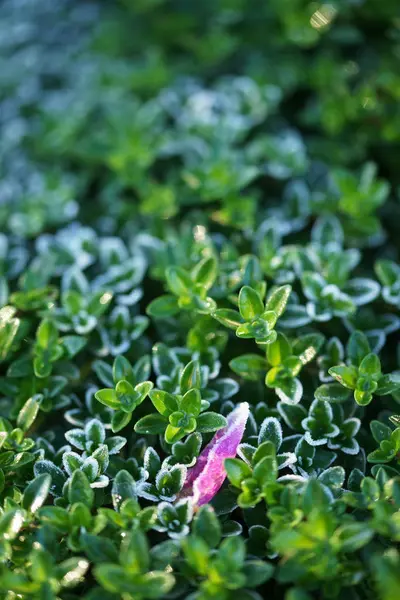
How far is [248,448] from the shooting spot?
44.6 inches

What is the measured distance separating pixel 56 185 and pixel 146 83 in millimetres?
472

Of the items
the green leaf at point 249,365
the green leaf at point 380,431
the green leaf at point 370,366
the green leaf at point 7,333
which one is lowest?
the green leaf at point 380,431

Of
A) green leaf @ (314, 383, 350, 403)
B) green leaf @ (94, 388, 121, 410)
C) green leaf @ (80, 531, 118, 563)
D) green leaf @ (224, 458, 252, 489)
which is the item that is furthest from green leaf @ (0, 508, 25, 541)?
green leaf @ (314, 383, 350, 403)

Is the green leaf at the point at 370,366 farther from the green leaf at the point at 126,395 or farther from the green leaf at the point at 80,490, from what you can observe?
the green leaf at the point at 80,490

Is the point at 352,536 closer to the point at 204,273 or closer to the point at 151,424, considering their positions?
the point at 151,424

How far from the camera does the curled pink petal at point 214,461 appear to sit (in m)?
1.12

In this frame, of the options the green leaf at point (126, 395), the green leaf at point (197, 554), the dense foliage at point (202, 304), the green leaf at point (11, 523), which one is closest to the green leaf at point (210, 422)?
the dense foliage at point (202, 304)

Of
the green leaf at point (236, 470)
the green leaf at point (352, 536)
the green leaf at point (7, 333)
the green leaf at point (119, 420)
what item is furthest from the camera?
the green leaf at point (7, 333)

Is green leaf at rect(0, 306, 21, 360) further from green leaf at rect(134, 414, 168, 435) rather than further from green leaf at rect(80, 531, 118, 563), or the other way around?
green leaf at rect(80, 531, 118, 563)

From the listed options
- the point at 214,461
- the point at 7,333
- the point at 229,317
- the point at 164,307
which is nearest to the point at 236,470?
the point at 214,461

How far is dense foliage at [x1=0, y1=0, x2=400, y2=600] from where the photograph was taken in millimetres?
1031

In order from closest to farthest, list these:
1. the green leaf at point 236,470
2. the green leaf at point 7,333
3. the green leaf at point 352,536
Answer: the green leaf at point 352,536, the green leaf at point 236,470, the green leaf at point 7,333

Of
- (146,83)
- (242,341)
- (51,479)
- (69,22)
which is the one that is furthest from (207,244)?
(69,22)

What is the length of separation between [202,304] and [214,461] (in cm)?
31
